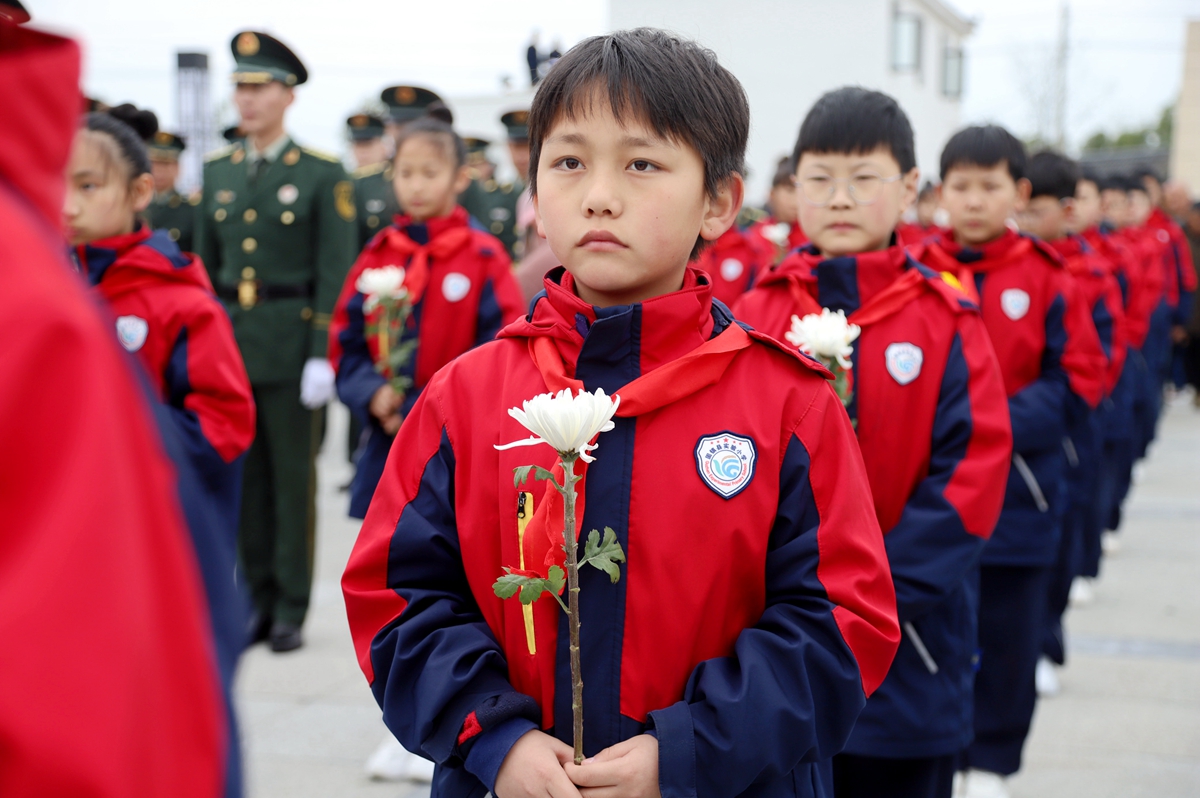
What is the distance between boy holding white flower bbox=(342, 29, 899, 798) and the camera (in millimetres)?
1648

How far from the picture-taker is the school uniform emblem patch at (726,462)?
1.71 meters

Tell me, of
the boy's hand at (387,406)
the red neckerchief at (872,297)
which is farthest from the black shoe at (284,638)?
the red neckerchief at (872,297)

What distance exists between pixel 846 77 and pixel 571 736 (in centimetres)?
2154

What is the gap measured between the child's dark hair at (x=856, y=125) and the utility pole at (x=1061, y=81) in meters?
23.8

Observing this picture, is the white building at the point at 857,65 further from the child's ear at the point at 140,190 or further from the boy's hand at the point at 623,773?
the boy's hand at the point at 623,773

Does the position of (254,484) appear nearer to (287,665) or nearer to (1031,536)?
(287,665)

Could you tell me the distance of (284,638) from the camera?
525 centimetres

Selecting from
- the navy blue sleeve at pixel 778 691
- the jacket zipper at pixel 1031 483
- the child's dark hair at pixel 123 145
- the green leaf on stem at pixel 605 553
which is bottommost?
the jacket zipper at pixel 1031 483

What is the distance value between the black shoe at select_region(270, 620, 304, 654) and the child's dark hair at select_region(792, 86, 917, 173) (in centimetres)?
347

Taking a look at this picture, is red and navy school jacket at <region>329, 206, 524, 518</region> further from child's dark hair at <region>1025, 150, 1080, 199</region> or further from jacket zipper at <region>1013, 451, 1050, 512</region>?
child's dark hair at <region>1025, 150, 1080, 199</region>

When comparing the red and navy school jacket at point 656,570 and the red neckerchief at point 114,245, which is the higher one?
the red neckerchief at point 114,245

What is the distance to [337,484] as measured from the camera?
925 centimetres

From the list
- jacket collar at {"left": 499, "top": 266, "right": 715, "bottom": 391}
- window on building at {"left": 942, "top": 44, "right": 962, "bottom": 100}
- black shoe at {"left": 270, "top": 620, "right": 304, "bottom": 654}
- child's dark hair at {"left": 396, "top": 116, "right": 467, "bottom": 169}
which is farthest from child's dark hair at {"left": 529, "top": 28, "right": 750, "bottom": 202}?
window on building at {"left": 942, "top": 44, "right": 962, "bottom": 100}

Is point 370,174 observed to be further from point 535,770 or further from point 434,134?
point 535,770
